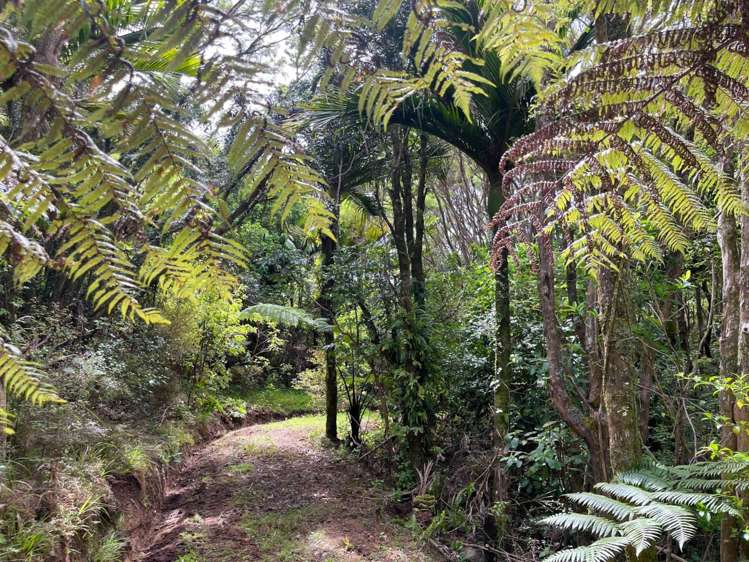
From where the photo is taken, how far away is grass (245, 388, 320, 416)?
11.9 meters

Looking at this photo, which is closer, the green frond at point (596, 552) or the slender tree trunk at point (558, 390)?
the green frond at point (596, 552)

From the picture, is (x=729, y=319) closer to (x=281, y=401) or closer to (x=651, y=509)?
(x=651, y=509)

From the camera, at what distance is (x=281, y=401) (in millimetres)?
12539

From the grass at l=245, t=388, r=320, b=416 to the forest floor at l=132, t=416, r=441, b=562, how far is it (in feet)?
14.0

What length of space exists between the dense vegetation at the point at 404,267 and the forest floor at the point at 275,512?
89 millimetres

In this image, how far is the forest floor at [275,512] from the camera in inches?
170

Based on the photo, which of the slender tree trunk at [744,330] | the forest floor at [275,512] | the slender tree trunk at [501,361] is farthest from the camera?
the slender tree trunk at [501,361]

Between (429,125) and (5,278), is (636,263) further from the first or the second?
(5,278)

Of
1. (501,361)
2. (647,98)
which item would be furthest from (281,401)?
(647,98)

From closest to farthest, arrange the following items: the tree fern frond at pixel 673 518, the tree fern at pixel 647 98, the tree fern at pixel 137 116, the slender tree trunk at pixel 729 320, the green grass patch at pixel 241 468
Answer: the tree fern at pixel 137 116, the tree fern at pixel 647 98, the tree fern frond at pixel 673 518, the slender tree trunk at pixel 729 320, the green grass patch at pixel 241 468

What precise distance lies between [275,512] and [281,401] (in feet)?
24.4

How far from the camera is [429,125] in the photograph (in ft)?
15.5

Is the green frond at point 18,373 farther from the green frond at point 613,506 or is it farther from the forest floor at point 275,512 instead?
the forest floor at point 275,512

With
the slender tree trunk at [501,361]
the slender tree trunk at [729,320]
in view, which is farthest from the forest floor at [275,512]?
the slender tree trunk at [729,320]
